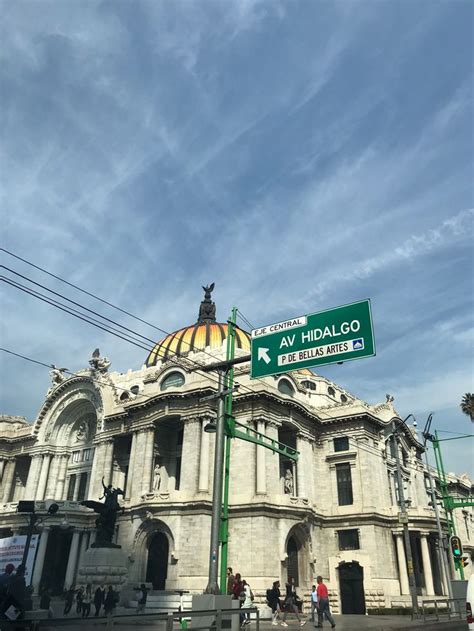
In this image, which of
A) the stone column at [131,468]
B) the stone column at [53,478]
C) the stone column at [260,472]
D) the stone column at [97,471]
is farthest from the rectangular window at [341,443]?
the stone column at [53,478]

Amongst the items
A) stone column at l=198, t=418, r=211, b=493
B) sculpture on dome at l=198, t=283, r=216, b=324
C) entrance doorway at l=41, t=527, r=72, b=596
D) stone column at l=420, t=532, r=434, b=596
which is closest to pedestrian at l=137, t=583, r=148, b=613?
stone column at l=198, t=418, r=211, b=493

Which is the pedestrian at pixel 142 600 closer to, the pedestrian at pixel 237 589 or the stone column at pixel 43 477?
the pedestrian at pixel 237 589

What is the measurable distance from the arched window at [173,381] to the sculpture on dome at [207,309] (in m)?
24.6

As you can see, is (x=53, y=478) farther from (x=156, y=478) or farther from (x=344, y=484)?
(x=344, y=484)

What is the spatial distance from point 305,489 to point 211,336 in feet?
70.7

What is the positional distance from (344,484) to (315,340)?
31.0 meters

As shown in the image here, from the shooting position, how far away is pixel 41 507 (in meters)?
39.6

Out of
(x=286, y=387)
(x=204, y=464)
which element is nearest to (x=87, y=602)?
(x=204, y=464)

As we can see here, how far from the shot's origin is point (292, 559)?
37.6 m

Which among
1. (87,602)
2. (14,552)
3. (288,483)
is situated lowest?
(87,602)

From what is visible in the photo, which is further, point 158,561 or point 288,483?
point 288,483

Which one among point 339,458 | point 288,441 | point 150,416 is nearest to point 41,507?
point 150,416

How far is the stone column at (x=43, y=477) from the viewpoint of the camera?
157 feet

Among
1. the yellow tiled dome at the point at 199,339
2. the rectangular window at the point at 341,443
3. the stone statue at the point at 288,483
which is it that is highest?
the yellow tiled dome at the point at 199,339
